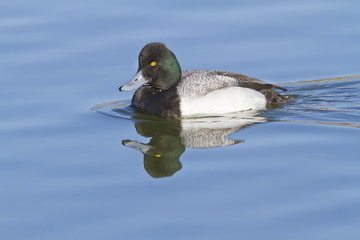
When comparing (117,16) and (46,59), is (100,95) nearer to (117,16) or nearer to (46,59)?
(46,59)

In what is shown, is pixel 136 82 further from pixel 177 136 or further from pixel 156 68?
pixel 177 136

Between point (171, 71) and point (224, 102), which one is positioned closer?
point (224, 102)

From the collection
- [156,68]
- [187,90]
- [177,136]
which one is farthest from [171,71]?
[177,136]

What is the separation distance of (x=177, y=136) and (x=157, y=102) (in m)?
1.10

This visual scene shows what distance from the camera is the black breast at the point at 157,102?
11.1 m

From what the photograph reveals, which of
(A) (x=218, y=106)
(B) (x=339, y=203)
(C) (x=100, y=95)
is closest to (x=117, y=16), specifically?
(C) (x=100, y=95)

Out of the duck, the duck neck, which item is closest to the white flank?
the duck

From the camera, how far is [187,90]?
1121cm

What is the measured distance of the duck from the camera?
36.4ft

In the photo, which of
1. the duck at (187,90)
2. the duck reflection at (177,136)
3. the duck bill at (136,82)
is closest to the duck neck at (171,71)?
the duck at (187,90)

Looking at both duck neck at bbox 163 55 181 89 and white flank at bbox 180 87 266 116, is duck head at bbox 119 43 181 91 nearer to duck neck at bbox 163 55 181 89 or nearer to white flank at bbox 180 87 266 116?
duck neck at bbox 163 55 181 89

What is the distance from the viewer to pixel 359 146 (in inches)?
364

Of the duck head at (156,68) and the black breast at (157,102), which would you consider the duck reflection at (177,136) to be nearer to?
the black breast at (157,102)

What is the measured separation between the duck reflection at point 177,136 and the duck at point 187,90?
0.17 meters
